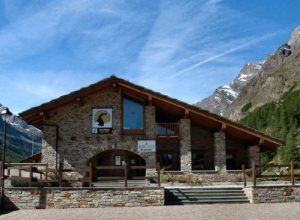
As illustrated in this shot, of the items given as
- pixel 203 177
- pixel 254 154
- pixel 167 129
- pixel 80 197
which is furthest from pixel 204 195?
pixel 254 154

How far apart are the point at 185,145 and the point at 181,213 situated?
11125mm

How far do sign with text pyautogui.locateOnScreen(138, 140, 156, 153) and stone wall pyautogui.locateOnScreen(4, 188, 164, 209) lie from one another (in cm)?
788

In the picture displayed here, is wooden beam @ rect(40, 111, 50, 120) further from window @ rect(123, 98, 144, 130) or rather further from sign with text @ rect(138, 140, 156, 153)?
sign with text @ rect(138, 140, 156, 153)

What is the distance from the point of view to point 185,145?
86.9 feet

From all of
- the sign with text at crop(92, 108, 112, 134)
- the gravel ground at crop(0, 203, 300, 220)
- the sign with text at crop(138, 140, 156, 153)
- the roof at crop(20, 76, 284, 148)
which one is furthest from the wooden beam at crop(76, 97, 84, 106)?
the gravel ground at crop(0, 203, 300, 220)

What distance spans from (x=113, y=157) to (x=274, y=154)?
78.1m

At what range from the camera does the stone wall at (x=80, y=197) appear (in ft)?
59.4

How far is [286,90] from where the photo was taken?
Answer: 14062 centimetres

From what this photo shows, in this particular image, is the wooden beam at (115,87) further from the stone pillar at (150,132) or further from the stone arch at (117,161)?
the stone arch at (117,161)

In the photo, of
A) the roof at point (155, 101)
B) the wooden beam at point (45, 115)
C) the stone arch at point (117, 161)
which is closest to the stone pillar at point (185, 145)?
the roof at point (155, 101)

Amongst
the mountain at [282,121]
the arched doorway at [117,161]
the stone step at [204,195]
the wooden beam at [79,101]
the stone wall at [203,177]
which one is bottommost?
the stone step at [204,195]

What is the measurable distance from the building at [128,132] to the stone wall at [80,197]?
7.32 metres

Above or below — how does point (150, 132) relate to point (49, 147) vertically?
above

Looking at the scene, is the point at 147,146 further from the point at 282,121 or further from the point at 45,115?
the point at 282,121
